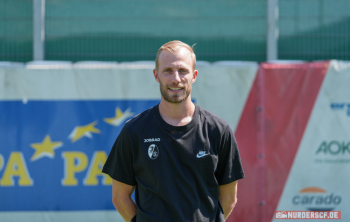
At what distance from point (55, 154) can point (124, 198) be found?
328cm

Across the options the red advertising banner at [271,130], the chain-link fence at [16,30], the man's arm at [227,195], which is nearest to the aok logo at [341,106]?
the red advertising banner at [271,130]

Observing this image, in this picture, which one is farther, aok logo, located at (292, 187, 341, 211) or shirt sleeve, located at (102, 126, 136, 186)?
aok logo, located at (292, 187, 341, 211)

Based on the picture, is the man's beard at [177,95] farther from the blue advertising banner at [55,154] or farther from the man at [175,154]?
the blue advertising banner at [55,154]

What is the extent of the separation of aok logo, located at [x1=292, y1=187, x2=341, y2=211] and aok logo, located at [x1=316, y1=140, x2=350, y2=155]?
0.52 meters

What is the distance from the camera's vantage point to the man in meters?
2.18

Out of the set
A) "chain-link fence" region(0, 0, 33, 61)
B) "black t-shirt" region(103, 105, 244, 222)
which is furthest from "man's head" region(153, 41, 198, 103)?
"chain-link fence" region(0, 0, 33, 61)

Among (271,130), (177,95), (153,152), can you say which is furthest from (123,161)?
(271,130)

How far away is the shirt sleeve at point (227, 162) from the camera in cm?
234

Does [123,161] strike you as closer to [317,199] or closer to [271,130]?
[271,130]

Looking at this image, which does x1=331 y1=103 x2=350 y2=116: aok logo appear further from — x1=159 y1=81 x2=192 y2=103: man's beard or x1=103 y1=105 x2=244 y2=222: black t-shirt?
x1=159 y1=81 x2=192 y2=103: man's beard

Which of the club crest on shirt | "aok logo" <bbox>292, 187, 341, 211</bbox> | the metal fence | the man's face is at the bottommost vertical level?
"aok logo" <bbox>292, 187, 341, 211</bbox>

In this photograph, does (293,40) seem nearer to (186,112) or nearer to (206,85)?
(206,85)

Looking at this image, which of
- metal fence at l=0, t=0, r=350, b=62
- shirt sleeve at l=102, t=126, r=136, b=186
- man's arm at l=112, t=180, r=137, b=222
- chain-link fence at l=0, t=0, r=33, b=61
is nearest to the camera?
shirt sleeve at l=102, t=126, r=136, b=186

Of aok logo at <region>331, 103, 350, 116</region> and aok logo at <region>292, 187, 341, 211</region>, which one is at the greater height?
aok logo at <region>331, 103, 350, 116</region>
